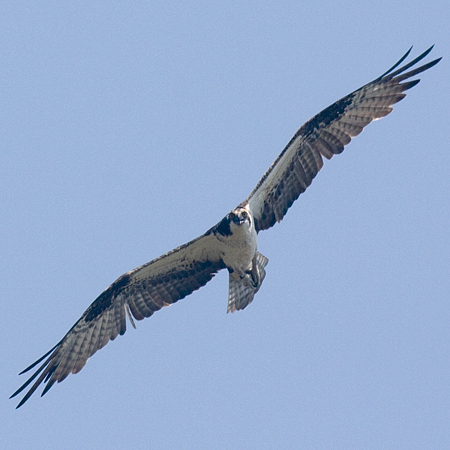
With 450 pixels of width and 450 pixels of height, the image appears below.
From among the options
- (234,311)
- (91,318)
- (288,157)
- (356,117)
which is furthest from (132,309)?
(356,117)

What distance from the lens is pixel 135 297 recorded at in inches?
671

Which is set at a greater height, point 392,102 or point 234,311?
point 392,102

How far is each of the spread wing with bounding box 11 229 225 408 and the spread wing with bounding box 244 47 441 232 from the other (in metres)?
1.43

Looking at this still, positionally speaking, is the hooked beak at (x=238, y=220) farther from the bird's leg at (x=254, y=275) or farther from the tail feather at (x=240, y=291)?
the tail feather at (x=240, y=291)

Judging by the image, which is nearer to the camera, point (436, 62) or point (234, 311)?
point (436, 62)

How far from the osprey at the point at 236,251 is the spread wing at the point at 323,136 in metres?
0.02

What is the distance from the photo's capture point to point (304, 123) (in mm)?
16250

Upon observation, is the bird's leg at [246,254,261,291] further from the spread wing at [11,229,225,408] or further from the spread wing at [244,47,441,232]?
the spread wing at [244,47,441,232]

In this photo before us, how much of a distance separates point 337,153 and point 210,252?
2.65 m

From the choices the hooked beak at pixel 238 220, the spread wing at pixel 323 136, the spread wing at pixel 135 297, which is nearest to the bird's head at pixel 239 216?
the hooked beak at pixel 238 220

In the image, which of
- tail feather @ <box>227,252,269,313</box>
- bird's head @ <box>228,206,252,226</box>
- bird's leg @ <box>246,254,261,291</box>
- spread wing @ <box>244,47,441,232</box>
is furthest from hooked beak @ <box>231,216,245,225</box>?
tail feather @ <box>227,252,269,313</box>

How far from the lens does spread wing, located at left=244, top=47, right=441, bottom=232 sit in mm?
16203

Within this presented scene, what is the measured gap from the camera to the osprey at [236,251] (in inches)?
634

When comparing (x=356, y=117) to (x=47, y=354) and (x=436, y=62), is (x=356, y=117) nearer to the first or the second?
(x=436, y=62)
